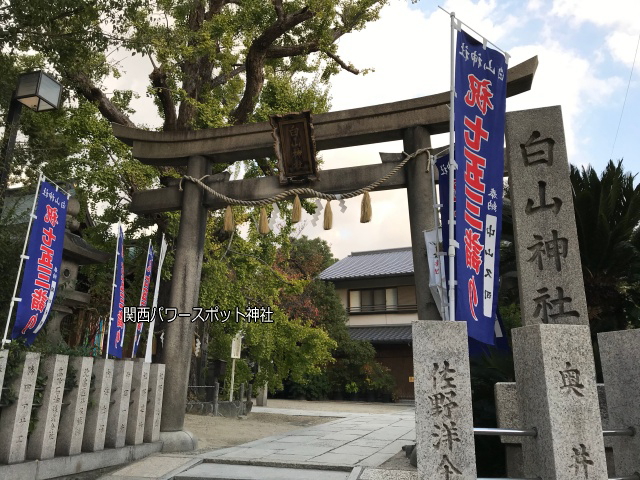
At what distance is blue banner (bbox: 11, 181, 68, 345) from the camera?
6.36 metres

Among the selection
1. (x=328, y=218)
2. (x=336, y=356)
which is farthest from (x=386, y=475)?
(x=336, y=356)

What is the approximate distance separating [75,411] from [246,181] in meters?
4.62

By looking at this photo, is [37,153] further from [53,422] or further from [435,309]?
[435,309]

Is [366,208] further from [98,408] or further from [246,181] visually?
[98,408]

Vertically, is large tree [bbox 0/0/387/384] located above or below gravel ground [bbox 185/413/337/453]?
above

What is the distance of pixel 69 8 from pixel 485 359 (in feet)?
30.4

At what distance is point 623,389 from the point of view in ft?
15.7

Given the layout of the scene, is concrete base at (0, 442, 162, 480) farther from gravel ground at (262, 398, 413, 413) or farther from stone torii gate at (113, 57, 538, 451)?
gravel ground at (262, 398, 413, 413)

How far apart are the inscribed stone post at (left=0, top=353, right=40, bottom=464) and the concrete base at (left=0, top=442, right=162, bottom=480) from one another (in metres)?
0.14

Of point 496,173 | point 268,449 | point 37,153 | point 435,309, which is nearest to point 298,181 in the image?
point 435,309

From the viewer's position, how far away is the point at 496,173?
5.50 m

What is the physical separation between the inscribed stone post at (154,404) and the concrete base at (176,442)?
5.6 inches

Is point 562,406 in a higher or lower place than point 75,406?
higher

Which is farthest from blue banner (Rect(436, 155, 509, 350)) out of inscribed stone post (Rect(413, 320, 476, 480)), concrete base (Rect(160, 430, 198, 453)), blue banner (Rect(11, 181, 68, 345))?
blue banner (Rect(11, 181, 68, 345))
